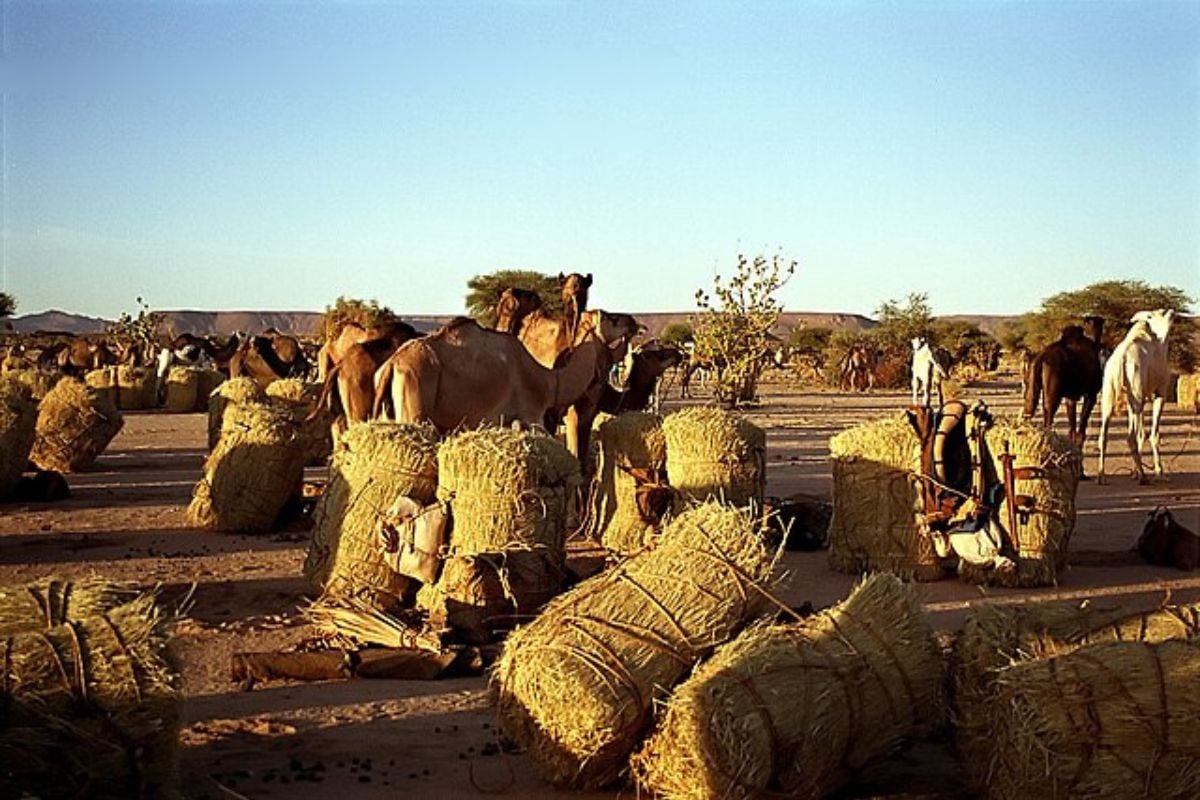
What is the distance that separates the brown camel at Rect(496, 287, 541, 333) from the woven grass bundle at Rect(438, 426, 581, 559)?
6598mm

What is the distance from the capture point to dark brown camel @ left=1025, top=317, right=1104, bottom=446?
63.7 ft

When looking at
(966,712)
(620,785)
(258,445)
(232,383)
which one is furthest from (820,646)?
(232,383)

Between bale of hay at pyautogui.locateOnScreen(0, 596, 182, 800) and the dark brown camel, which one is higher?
the dark brown camel

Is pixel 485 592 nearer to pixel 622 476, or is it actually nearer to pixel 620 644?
pixel 620 644

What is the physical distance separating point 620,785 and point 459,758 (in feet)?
3.14

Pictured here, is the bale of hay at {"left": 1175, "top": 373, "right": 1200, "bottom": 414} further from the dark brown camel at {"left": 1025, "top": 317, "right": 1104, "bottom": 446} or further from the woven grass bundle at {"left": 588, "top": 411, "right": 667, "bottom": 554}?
the woven grass bundle at {"left": 588, "top": 411, "right": 667, "bottom": 554}

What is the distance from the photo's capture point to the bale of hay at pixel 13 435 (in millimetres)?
15406

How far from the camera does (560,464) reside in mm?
9445

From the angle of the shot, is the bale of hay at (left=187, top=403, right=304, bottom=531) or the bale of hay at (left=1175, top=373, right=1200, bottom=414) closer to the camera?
the bale of hay at (left=187, top=403, right=304, bottom=531)

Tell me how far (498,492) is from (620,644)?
11.2 ft

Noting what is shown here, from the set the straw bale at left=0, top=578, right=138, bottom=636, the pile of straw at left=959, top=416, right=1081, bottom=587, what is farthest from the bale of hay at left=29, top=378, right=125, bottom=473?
the straw bale at left=0, top=578, right=138, bottom=636

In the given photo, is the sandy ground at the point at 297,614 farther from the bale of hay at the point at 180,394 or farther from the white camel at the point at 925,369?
the bale of hay at the point at 180,394

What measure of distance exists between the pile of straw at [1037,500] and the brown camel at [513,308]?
664 centimetres

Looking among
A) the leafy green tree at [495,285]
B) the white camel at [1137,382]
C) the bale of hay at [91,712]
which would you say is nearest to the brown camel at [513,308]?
the white camel at [1137,382]
